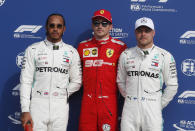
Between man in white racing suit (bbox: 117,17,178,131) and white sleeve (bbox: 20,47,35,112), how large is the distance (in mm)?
1080

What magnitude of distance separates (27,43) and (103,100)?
58.0 inches

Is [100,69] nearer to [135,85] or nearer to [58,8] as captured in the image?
[135,85]

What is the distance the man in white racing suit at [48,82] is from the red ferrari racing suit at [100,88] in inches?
9.5

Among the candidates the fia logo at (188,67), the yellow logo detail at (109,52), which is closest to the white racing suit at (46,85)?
the yellow logo detail at (109,52)

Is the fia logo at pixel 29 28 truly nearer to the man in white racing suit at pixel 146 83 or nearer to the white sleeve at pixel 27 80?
the white sleeve at pixel 27 80

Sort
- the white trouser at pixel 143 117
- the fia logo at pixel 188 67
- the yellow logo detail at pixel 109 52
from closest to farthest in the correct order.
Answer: the white trouser at pixel 143 117 < the yellow logo detail at pixel 109 52 < the fia logo at pixel 188 67

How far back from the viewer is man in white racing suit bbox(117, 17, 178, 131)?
2471 mm

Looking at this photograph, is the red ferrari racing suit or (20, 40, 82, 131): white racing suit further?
the red ferrari racing suit

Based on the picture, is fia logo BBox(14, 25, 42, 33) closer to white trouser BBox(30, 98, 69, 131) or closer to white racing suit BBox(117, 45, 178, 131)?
white trouser BBox(30, 98, 69, 131)

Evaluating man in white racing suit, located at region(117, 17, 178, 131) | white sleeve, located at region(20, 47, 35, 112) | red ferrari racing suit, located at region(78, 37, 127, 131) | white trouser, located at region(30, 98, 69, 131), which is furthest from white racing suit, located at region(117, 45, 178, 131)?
white sleeve, located at region(20, 47, 35, 112)

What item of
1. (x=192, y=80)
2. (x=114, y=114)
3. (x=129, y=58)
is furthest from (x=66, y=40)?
(x=192, y=80)

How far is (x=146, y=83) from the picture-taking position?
8.21 ft

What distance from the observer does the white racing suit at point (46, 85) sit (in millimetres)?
2492

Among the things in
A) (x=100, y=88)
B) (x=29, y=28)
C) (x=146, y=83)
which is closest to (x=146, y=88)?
(x=146, y=83)
